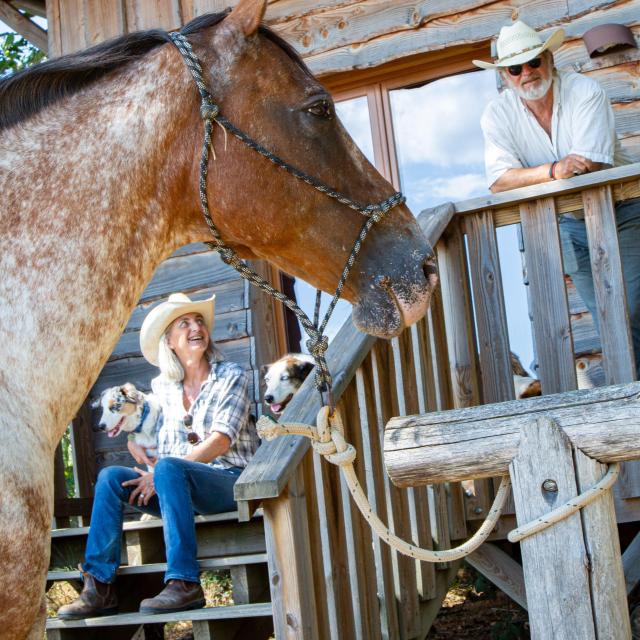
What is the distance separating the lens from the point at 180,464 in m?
4.15

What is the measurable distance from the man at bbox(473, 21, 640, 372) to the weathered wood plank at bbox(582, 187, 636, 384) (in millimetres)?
228

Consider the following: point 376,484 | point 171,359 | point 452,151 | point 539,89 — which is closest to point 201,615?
point 376,484

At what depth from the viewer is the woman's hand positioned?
173 inches

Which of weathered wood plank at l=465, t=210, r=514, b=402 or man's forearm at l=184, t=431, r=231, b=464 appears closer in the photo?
weathered wood plank at l=465, t=210, r=514, b=402

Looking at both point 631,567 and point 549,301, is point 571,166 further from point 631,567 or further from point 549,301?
point 631,567

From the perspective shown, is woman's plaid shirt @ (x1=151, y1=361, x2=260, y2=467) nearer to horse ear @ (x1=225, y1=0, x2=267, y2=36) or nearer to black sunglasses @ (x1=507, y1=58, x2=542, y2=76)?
black sunglasses @ (x1=507, y1=58, x2=542, y2=76)

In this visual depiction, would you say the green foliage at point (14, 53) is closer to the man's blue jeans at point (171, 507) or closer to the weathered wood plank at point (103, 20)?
the weathered wood plank at point (103, 20)

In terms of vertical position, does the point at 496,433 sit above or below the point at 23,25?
below

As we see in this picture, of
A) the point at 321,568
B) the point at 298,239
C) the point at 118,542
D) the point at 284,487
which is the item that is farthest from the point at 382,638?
the point at 298,239

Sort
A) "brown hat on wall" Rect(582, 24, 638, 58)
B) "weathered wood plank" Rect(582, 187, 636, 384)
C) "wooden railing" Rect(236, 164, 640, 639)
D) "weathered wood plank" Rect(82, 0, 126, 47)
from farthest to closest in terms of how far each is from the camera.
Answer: "weathered wood plank" Rect(82, 0, 126, 47)
"brown hat on wall" Rect(582, 24, 638, 58)
"weathered wood plank" Rect(582, 187, 636, 384)
"wooden railing" Rect(236, 164, 640, 639)

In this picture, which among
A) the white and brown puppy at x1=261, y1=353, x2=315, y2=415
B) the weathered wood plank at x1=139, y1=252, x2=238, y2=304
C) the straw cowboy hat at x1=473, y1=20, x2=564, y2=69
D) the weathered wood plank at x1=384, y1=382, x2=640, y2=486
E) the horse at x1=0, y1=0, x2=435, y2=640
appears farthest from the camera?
the weathered wood plank at x1=139, y1=252, x2=238, y2=304

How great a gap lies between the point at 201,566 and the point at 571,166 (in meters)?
2.41

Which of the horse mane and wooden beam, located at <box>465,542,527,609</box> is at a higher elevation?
the horse mane

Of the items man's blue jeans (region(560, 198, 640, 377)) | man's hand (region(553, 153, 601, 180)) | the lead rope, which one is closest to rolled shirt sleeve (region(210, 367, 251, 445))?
man's blue jeans (region(560, 198, 640, 377))
